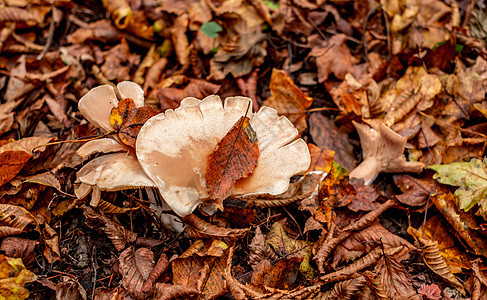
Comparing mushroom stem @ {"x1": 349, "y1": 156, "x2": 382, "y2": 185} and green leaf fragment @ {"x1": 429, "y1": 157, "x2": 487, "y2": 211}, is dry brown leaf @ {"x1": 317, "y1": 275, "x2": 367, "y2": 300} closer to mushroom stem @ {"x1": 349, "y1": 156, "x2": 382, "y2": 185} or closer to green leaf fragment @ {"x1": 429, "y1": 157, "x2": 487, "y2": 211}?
mushroom stem @ {"x1": 349, "y1": 156, "x2": 382, "y2": 185}

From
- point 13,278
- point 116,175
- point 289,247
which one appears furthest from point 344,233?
point 13,278

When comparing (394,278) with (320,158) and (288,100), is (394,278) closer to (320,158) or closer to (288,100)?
(320,158)

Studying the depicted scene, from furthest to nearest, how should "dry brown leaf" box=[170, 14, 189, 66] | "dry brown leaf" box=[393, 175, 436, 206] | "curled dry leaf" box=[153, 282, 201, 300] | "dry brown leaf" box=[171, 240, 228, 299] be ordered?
Answer: "dry brown leaf" box=[170, 14, 189, 66], "dry brown leaf" box=[393, 175, 436, 206], "dry brown leaf" box=[171, 240, 228, 299], "curled dry leaf" box=[153, 282, 201, 300]

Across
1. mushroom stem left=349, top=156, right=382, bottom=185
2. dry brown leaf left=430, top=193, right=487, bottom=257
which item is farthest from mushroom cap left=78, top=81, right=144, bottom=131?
dry brown leaf left=430, top=193, right=487, bottom=257

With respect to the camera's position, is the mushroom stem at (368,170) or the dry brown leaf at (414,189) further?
the mushroom stem at (368,170)

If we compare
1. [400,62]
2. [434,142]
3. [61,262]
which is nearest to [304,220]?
[434,142]

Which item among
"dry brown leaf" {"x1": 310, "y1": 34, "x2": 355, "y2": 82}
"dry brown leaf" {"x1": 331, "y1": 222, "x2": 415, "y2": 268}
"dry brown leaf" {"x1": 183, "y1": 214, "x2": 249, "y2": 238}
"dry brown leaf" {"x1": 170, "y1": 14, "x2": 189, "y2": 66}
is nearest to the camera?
"dry brown leaf" {"x1": 183, "y1": 214, "x2": 249, "y2": 238}

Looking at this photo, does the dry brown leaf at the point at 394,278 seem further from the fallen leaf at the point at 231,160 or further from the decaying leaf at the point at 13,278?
the decaying leaf at the point at 13,278

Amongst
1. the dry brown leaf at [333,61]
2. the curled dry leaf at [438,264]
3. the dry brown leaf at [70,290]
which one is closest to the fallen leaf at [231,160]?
the dry brown leaf at [70,290]
